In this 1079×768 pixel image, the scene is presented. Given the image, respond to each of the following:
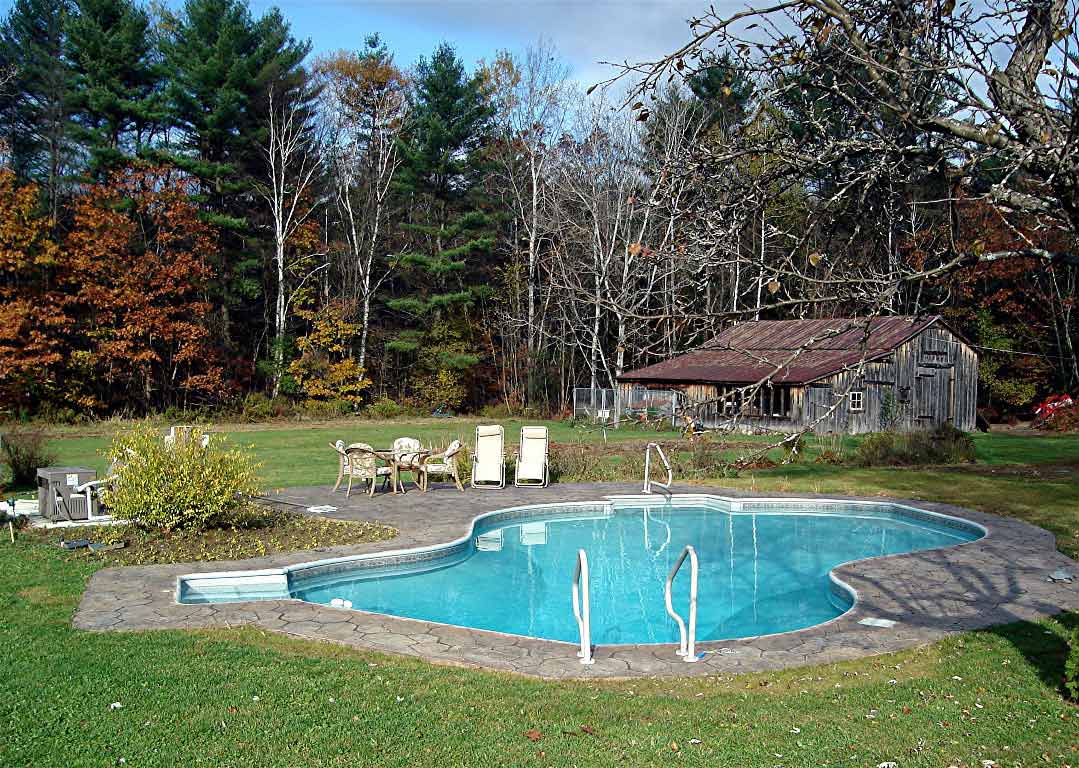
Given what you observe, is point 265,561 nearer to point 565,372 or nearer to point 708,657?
→ point 708,657

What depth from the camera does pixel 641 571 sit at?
32.5 ft

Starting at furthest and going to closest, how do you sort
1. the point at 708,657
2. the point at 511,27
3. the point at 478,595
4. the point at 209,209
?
the point at 209,209 < the point at 511,27 < the point at 478,595 < the point at 708,657

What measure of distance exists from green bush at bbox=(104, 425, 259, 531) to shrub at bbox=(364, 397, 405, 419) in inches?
860

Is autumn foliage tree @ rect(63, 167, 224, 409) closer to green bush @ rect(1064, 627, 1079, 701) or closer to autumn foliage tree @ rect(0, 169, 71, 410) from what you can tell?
autumn foliage tree @ rect(0, 169, 71, 410)

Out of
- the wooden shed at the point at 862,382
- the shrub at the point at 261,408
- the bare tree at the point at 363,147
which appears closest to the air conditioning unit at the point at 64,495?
the wooden shed at the point at 862,382

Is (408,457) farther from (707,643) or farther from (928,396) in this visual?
(928,396)

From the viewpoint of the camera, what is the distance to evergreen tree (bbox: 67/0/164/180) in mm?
27531

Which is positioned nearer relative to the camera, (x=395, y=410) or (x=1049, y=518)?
(x=1049, y=518)

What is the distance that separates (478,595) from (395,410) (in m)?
23.6

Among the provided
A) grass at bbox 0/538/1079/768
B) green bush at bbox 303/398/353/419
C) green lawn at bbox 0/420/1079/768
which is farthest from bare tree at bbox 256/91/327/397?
grass at bbox 0/538/1079/768

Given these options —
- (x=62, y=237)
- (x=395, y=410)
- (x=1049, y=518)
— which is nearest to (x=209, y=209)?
(x=62, y=237)

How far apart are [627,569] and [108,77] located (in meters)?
26.7

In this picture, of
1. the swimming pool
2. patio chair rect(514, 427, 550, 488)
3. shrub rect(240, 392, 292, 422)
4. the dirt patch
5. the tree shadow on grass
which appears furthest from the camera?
shrub rect(240, 392, 292, 422)

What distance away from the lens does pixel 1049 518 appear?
10.6 m
